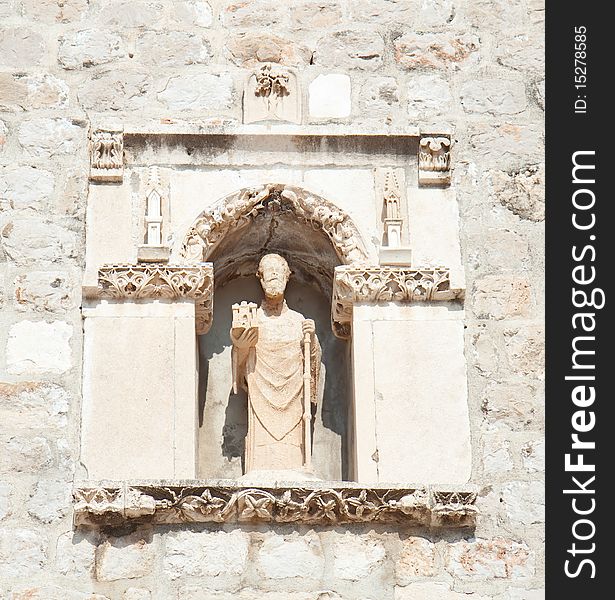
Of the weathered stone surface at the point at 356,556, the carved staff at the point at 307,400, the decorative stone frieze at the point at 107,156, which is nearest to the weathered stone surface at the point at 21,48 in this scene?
the decorative stone frieze at the point at 107,156

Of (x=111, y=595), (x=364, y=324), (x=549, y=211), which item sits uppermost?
(x=549, y=211)

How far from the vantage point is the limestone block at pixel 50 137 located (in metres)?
7.77

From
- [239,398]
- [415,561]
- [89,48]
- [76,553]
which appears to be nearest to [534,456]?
[415,561]

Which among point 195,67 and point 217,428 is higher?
point 195,67

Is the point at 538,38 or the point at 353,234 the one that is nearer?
the point at 353,234

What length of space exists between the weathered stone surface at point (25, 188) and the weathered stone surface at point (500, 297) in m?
2.05

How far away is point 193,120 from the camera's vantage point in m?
7.88

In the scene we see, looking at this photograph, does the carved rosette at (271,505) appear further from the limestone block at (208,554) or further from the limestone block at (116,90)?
the limestone block at (116,90)

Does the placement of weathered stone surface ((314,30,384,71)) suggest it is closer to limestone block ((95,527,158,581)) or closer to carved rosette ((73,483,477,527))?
carved rosette ((73,483,477,527))

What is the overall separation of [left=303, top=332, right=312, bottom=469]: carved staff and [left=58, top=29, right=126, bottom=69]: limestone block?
1.72m

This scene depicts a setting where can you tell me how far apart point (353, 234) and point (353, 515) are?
1391 mm

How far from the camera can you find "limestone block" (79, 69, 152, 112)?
7914 mm

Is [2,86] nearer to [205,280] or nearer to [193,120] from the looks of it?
[193,120]

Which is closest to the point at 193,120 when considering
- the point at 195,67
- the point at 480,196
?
the point at 195,67
